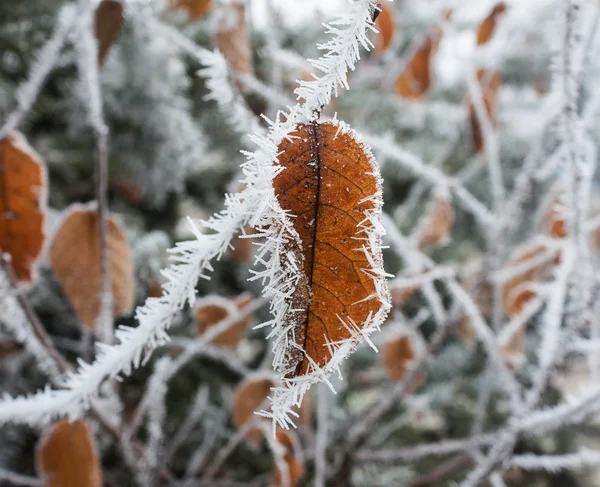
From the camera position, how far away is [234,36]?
1.81 ft

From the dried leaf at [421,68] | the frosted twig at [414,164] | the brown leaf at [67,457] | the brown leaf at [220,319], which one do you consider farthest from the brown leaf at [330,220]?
the dried leaf at [421,68]

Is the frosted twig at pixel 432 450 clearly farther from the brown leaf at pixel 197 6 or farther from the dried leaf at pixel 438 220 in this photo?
the brown leaf at pixel 197 6

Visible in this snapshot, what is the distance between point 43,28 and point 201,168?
377 mm

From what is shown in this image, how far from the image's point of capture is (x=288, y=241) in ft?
0.59

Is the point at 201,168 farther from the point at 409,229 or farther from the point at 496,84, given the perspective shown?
the point at 496,84

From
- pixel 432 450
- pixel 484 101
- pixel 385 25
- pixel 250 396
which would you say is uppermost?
pixel 385 25

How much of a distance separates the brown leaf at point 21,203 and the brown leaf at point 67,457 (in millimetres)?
141

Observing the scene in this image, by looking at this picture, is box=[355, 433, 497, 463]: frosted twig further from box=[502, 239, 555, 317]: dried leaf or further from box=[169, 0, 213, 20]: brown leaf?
box=[169, 0, 213, 20]: brown leaf

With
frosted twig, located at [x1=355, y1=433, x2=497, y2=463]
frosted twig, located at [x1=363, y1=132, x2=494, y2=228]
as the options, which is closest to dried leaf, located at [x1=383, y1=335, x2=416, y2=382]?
frosted twig, located at [x1=355, y1=433, x2=497, y2=463]

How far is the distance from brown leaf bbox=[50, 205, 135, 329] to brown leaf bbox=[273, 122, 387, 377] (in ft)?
1.10

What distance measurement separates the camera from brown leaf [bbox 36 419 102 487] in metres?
0.42

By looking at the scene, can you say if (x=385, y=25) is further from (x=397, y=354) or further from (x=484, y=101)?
(x=397, y=354)

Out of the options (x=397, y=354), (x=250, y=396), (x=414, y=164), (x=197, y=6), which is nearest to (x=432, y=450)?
(x=397, y=354)

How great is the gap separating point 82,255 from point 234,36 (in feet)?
0.90
